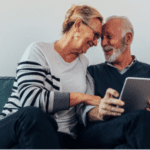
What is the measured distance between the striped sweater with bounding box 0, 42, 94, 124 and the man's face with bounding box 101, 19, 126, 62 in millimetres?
438

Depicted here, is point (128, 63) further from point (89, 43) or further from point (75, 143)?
point (75, 143)

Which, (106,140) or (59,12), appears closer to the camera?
(106,140)

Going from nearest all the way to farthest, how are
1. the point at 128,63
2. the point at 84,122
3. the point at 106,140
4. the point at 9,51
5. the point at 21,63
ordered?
the point at 106,140
the point at 21,63
the point at 84,122
the point at 128,63
the point at 9,51

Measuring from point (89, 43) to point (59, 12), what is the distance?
24.5 inches

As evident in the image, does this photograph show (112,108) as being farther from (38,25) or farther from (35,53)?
(38,25)

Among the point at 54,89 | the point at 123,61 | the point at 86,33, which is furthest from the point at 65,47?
the point at 123,61

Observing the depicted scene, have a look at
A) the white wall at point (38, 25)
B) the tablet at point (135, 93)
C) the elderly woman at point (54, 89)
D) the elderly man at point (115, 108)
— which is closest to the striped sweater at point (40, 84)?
the elderly woman at point (54, 89)

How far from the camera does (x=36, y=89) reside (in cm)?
103

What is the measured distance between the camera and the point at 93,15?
126cm

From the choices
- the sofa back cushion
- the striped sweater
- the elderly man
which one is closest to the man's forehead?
the elderly man

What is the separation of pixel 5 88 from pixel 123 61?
3.13 feet

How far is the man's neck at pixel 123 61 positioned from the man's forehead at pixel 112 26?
192 mm

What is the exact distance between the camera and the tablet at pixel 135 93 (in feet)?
3.07

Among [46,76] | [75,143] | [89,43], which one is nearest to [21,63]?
[46,76]
